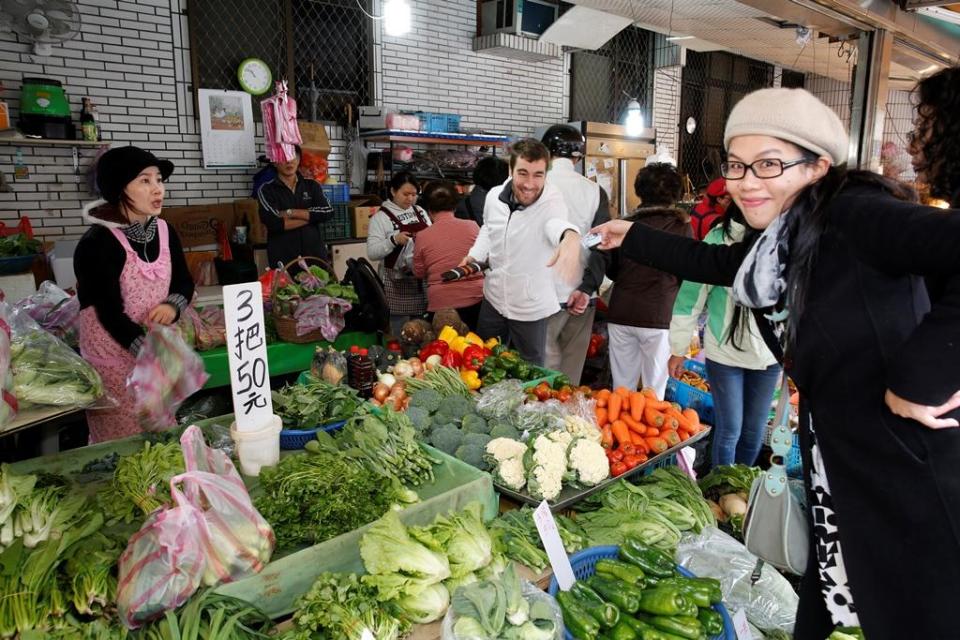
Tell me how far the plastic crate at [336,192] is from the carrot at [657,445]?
5466 mm

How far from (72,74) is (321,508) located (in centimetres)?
615

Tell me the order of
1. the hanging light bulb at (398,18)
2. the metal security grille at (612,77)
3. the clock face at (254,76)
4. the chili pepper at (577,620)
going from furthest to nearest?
the metal security grille at (612,77) < the clock face at (254,76) < the hanging light bulb at (398,18) < the chili pepper at (577,620)

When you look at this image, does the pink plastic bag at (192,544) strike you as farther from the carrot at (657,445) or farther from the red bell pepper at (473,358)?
the red bell pepper at (473,358)

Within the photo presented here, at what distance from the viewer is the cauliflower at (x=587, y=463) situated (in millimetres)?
2473

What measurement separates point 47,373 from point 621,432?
229cm

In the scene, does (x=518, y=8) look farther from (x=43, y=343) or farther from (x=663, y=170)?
(x=43, y=343)

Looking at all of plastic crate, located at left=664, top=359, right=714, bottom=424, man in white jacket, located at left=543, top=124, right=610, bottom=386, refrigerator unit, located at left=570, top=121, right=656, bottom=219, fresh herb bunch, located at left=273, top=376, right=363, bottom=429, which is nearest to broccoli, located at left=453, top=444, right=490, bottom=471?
fresh herb bunch, located at left=273, top=376, right=363, bottom=429

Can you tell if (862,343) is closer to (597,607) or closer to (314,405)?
(597,607)

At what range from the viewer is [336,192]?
7.37 m

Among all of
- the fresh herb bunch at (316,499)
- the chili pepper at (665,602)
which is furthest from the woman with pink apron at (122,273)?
the chili pepper at (665,602)

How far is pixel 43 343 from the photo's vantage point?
2566 millimetres

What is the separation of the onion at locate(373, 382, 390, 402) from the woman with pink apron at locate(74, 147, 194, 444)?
3.51 feet

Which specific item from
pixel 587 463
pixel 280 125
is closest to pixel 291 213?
pixel 280 125

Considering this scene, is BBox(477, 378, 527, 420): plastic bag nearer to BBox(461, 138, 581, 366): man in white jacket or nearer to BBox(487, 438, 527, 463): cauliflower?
BBox(487, 438, 527, 463): cauliflower
